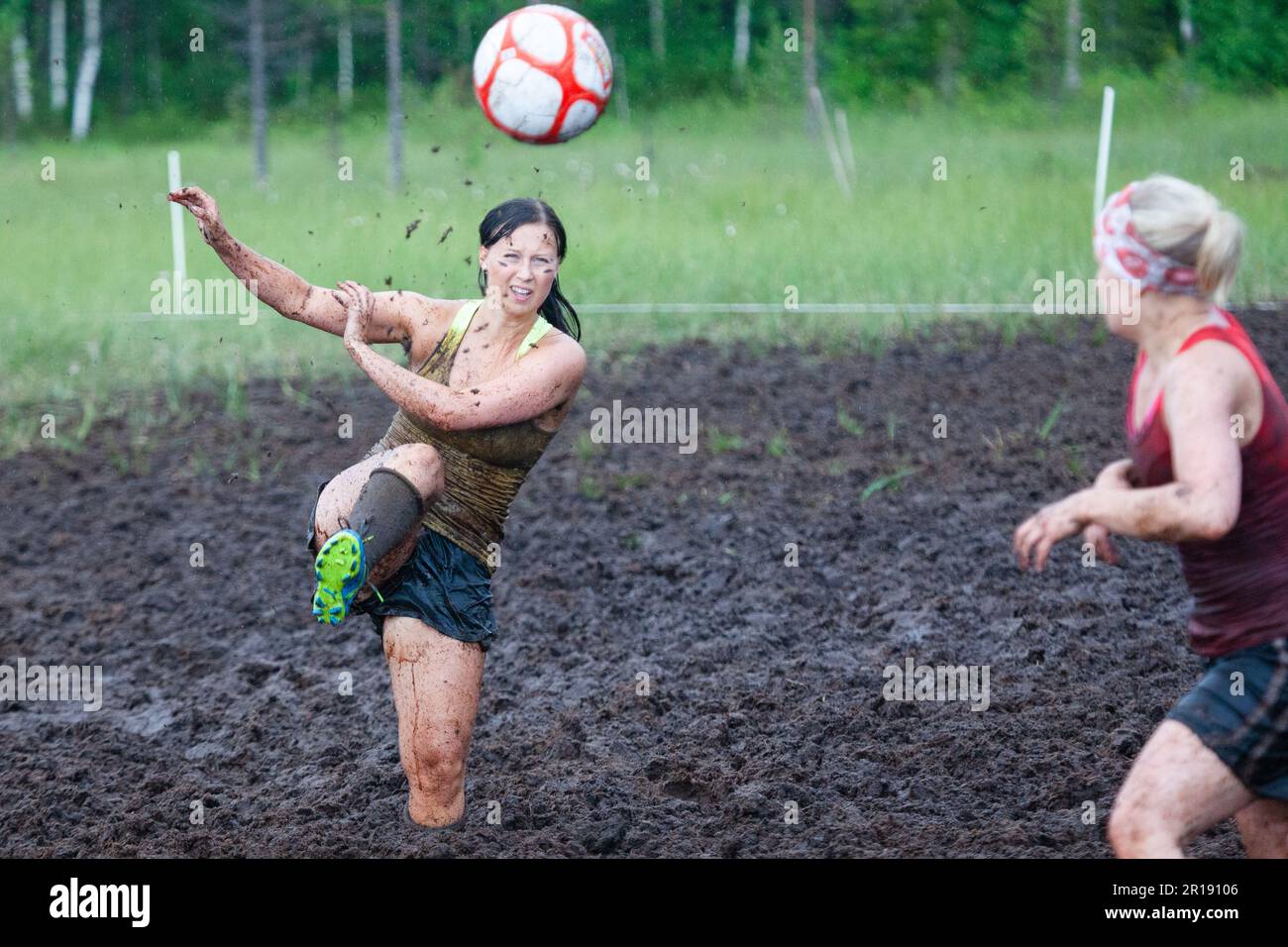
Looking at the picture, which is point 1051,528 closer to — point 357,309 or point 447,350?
point 447,350

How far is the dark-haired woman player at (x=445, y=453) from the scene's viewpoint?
4.02 m

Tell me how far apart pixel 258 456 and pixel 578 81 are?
4.88 metres

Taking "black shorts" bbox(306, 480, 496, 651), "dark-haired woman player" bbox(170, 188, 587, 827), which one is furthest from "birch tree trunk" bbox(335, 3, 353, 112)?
"black shorts" bbox(306, 480, 496, 651)

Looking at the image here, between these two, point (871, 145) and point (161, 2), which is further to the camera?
→ point (161, 2)

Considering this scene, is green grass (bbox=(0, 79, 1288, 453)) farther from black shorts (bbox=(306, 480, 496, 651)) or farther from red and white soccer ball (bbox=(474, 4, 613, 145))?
black shorts (bbox=(306, 480, 496, 651))

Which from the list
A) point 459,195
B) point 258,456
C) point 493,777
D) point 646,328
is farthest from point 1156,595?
point 459,195

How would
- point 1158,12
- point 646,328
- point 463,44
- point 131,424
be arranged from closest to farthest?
point 131,424
point 646,328
point 1158,12
point 463,44

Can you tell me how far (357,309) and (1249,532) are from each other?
2.33 meters

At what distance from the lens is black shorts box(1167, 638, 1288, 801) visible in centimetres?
304

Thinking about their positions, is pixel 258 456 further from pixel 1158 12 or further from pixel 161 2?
pixel 161 2

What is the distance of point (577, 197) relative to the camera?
1733 centimetres

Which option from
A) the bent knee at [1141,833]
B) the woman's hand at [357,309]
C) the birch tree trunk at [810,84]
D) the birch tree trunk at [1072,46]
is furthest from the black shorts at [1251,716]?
the birch tree trunk at [1072,46]

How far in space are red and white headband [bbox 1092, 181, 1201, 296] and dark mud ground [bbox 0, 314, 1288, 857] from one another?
1798 millimetres
